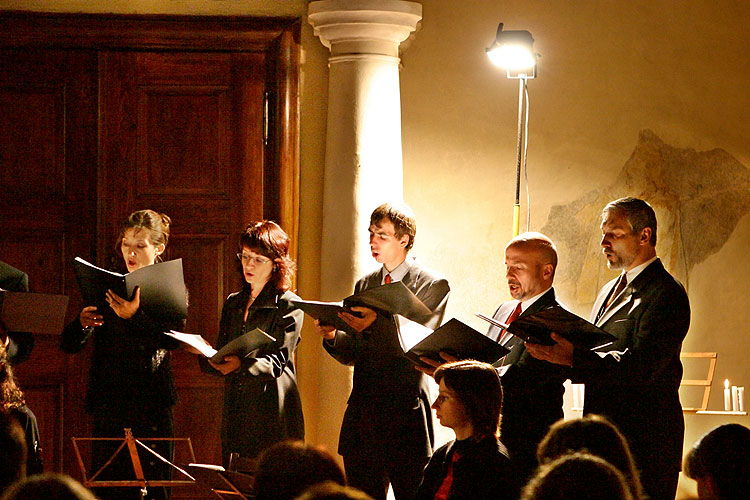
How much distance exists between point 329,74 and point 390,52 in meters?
0.36

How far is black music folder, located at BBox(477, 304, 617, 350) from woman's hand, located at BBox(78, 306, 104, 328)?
1.87m

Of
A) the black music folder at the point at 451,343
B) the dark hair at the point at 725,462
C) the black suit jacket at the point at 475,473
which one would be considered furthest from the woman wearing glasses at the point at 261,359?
the dark hair at the point at 725,462

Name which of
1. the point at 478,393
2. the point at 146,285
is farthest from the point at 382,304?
the point at 146,285

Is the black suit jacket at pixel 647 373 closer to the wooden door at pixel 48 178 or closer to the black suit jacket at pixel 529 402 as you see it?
the black suit jacket at pixel 529 402

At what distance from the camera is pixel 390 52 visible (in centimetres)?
629

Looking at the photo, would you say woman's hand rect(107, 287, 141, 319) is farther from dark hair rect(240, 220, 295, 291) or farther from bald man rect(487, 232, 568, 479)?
bald man rect(487, 232, 568, 479)

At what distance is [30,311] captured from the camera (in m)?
5.13

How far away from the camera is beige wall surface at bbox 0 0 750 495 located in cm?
643

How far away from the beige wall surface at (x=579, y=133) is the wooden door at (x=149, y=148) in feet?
2.67

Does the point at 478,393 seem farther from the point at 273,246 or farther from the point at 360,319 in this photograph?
the point at 273,246

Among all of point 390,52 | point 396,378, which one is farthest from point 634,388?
point 390,52

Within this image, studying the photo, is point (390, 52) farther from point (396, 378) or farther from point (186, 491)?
point (186, 491)

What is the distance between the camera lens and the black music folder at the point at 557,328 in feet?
14.1

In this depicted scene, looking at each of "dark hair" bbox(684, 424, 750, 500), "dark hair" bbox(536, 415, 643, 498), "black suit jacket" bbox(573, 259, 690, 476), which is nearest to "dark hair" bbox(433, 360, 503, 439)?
"black suit jacket" bbox(573, 259, 690, 476)
